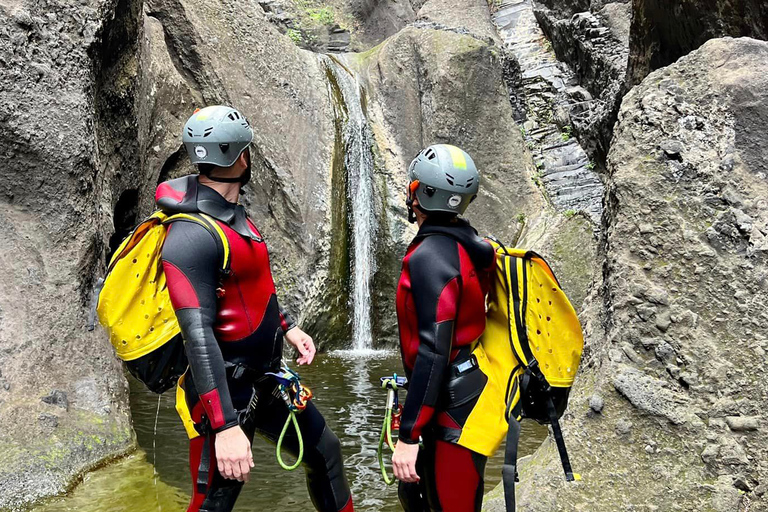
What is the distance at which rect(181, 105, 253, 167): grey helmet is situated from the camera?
Answer: 2.71 metres

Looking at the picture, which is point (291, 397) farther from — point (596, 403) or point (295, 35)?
point (295, 35)

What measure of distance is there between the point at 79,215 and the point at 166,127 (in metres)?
4.26

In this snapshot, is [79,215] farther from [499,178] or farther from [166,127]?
[499,178]

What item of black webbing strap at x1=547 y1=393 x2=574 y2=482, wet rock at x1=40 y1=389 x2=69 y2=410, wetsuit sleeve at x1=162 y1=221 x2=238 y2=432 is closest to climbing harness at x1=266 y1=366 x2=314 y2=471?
wetsuit sleeve at x1=162 y1=221 x2=238 y2=432

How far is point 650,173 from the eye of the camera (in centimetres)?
364

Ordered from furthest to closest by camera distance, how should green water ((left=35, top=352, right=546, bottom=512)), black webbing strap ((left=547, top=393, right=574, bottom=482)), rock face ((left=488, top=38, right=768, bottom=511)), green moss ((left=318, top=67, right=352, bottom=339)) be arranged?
green moss ((left=318, top=67, right=352, bottom=339)) → green water ((left=35, top=352, right=546, bottom=512)) → rock face ((left=488, top=38, right=768, bottom=511)) → black webbing strap ((left=547, top=393, right=574, bottom=482))

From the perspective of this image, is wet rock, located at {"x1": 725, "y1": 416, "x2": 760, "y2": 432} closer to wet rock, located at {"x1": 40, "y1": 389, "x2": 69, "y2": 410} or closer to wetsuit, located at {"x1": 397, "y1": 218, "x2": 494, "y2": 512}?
wetsuit, located at {"x1": 397, "y1": 218, "x2": 494, "y2": 512}

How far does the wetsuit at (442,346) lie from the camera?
243 centimetres

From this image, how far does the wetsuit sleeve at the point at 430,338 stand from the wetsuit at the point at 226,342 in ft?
2.17

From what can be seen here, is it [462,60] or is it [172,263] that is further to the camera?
[462,60]

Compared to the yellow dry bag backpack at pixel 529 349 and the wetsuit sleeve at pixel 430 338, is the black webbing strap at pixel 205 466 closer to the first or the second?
the wetsuit sleeve at pixel 430 338

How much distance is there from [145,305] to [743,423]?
2.71 metres

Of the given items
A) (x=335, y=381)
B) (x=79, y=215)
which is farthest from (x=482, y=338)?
(x=335, y=381)

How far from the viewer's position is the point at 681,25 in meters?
6.45
